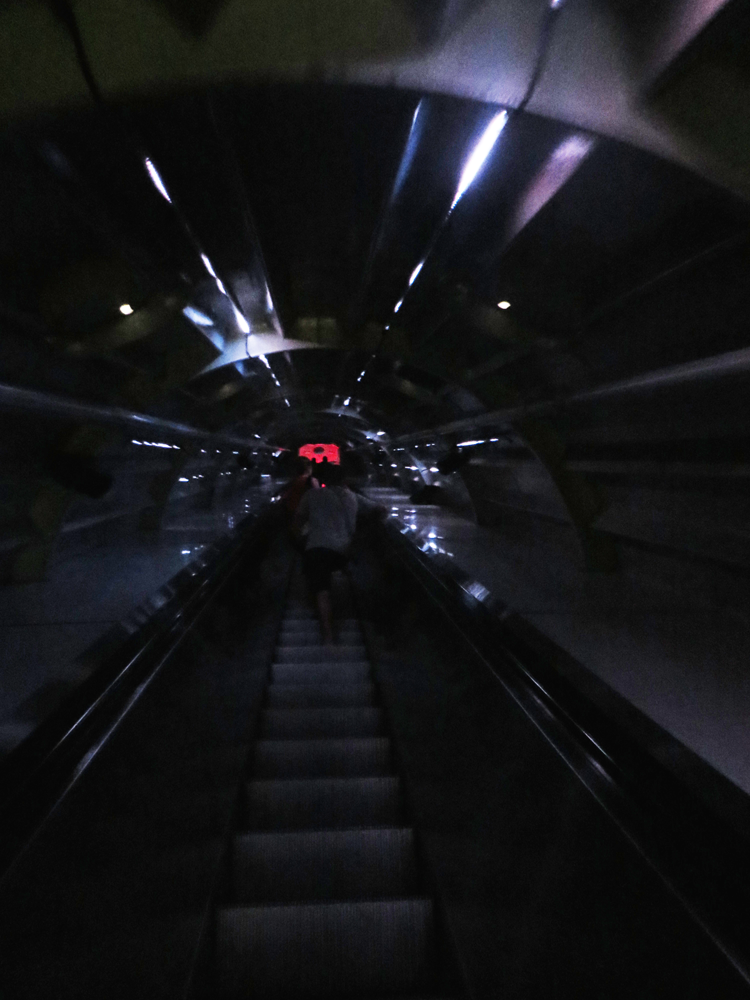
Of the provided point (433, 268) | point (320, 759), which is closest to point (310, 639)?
point (320, 759)

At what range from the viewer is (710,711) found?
3.42 meters

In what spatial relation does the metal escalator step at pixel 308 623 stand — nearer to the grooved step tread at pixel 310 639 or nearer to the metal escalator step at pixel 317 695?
the grooved step tread at pixel 310 639

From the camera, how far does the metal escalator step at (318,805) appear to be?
332 centimetres

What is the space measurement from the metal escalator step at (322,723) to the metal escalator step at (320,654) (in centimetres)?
140

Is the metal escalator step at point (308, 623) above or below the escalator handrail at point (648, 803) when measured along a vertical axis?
below

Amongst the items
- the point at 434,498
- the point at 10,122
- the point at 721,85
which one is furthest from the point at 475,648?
the point at 434,498

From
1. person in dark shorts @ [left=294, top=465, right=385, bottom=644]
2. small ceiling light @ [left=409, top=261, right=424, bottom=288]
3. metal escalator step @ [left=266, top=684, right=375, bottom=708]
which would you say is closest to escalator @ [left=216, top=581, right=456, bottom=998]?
metal escalator step @ [left=266, top=684, right=375, bottom=708]

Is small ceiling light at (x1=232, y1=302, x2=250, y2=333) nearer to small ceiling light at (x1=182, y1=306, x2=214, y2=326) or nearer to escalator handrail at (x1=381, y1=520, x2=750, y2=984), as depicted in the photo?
small ceiling light at (x1=182, y1=306, x2=214, y2=326)

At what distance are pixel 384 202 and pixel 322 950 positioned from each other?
3.54 metres

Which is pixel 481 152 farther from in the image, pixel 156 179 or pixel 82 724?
pixel 82 724

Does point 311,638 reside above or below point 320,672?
below

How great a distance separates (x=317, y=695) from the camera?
4875mm

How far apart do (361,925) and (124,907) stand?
2.72 feet

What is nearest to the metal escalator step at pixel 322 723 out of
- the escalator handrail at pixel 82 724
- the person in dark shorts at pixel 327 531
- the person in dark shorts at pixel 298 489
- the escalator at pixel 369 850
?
the escalator at pixel 369 850
